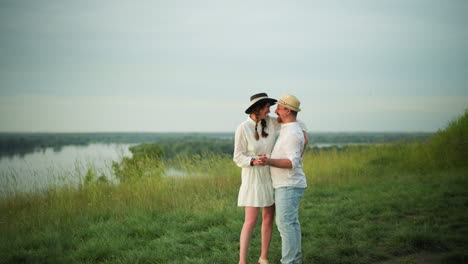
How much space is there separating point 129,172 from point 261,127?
279 inches

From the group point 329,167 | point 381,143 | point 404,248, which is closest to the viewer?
point 404,248

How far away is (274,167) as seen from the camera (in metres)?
3.70

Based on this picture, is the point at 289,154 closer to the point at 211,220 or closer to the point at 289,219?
the point at 289,219

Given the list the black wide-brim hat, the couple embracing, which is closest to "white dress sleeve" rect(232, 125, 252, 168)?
the couple embracing

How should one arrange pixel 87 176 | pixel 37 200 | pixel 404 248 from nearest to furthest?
pixel 404 248, pixel 37 200, pixel 87 176

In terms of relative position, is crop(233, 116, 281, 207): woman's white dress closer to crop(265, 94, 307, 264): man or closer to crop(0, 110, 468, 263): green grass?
crop(265, 94, 307, 264): man

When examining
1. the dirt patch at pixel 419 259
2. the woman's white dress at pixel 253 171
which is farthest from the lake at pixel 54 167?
the dirt patch at pixel 419 259

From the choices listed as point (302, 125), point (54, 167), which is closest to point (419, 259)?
point (302, 125)

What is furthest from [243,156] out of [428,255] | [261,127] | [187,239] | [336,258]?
[428,255]

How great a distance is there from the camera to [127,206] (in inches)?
305

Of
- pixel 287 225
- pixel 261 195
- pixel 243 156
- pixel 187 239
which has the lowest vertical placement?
pixel 187 239

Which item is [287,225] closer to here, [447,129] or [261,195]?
[261,195]

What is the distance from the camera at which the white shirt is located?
3.54m

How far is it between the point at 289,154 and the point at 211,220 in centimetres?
324
